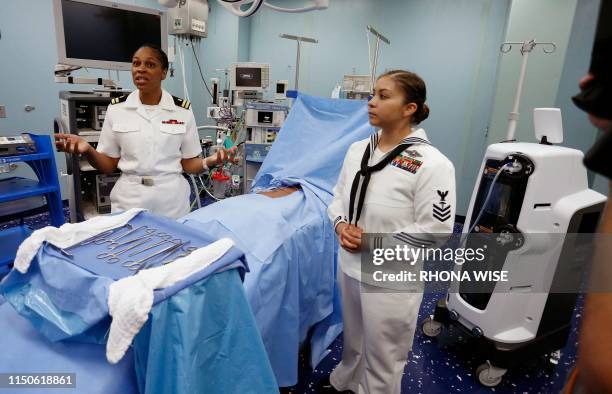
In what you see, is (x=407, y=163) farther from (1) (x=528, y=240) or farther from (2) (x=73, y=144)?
(2) (x=73, y=144)

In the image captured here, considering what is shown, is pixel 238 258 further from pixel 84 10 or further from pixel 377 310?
pixel 84 10

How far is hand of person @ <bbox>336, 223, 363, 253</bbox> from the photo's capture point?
1.45 metres

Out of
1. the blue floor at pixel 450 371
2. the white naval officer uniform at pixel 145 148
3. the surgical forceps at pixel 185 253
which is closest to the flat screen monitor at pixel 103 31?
the white naval officer uniform at pixel 145 148

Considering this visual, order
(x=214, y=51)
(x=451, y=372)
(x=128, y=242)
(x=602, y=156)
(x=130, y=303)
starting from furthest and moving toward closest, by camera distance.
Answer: (x=214, y=51) → (x=451, y=372) → (x=128, y=242) → (x=130, y=303) → (x=602, y=156)

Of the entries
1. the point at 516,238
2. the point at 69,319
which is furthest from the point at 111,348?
the point at 516,238

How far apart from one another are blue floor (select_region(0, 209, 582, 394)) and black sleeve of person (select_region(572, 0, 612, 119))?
1757mm

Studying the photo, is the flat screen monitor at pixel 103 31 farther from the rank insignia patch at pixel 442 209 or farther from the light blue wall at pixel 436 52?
the light blue wall at pixel 436 52

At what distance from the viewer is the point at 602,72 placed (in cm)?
41

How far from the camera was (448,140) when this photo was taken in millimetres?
4633

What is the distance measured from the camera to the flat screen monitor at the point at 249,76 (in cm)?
412

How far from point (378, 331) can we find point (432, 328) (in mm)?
1029

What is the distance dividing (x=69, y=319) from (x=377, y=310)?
41.0 inches

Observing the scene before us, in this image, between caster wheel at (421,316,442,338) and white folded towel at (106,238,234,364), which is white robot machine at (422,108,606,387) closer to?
caster wheel at (421,316,442,338)

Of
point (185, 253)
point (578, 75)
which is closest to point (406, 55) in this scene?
point (578, 75)
